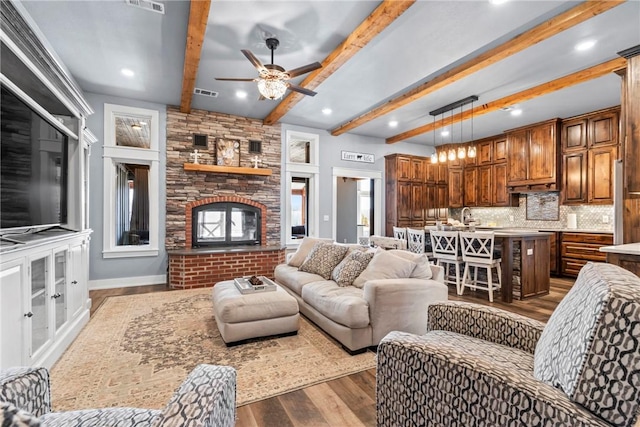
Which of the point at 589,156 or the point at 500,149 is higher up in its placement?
the point at 500,149

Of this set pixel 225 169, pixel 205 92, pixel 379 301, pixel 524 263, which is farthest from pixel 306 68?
pixel 524 263

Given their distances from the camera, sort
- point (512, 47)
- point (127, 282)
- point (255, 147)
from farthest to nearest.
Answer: point (255, 147), point (127, 282), point (512, 47)

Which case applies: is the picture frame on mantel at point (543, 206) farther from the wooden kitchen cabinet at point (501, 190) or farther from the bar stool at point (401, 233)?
the bar stool at point (401, 233)

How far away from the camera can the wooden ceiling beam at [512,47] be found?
7.96 feet

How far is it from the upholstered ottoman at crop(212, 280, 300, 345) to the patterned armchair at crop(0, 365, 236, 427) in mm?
1396

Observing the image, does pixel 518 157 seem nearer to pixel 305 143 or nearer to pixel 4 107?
pixel 305 143

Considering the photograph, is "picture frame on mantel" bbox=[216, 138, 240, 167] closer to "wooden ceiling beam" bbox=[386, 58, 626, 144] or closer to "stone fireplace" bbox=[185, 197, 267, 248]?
"stone fireplace" bbox=[185, 197, 267, 248]

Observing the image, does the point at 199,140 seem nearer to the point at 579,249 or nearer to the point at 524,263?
the point at 524,263

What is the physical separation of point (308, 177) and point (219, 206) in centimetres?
194

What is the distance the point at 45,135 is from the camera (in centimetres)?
222

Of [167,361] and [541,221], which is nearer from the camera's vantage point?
[167,361]

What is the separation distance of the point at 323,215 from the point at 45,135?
15.1ft

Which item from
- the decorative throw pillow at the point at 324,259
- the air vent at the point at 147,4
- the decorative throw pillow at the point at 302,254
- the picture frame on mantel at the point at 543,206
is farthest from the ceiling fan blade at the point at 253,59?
the picture frame on mantel at the point at 543,206

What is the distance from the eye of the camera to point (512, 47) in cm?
292
